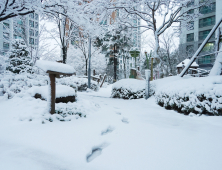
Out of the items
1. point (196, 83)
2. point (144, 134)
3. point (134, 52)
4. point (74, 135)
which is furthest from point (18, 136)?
point (134, 52)

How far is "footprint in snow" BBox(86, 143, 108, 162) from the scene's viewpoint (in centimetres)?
177

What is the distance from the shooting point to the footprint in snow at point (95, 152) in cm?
177

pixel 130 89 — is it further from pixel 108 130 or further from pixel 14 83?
pixel 14 83

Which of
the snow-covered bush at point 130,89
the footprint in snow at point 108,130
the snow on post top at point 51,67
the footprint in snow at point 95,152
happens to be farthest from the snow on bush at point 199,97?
the snow on post top at point 51,67

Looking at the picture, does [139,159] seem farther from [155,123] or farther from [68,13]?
[68,13]

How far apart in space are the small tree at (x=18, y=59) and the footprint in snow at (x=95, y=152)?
694 centimetres

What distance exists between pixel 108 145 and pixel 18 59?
7.66 metres

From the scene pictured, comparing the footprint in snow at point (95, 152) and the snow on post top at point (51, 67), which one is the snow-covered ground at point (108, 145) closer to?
the footprint in snow at point (95, 152)

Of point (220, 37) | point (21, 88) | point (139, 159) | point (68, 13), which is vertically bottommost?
point (139, 159)

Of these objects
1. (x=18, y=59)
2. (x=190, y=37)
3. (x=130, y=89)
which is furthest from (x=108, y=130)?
(x=190, y=37)

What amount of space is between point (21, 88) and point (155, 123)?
546 cm

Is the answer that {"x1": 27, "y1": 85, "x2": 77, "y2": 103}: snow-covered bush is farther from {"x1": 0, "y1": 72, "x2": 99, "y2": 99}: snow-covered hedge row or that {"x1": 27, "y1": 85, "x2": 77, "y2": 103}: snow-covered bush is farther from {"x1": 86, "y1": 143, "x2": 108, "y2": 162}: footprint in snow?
{"x1": 86, "y1": 143, "x2": 108, "y2": 162}: footprint in snow

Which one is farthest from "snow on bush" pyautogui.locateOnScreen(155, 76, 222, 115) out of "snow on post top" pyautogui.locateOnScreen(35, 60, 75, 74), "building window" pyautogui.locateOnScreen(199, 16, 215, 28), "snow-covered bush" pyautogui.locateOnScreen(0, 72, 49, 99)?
"building window" pyautogui.locateOnScreen(199, 16, 215, 28)

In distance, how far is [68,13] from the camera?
17.1 ft
